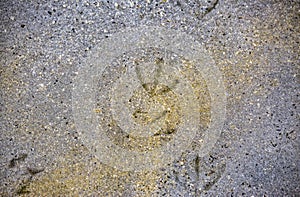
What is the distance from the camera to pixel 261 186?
146cm

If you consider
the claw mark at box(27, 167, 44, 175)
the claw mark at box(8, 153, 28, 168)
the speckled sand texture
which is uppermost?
the speckled sand texture

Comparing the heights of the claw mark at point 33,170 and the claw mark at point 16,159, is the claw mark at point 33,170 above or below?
below

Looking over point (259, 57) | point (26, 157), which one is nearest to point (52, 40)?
point (26, 157)

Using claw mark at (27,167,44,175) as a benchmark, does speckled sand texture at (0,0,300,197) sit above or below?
above

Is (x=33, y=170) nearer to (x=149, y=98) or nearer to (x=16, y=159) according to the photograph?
(x=16, y=159)

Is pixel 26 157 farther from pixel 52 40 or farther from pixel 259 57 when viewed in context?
pixel 259 57

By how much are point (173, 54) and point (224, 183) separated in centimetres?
65

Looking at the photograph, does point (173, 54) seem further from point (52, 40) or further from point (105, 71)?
point (52, 40)

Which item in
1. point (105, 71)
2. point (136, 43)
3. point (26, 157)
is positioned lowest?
point (26, 157)

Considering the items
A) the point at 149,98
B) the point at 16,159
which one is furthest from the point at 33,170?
the point at 149,98

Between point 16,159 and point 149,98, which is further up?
point 149,98

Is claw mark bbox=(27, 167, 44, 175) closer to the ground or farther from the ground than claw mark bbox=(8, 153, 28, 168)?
closer to the ground

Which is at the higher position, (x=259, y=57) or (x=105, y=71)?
(x=259, y=57)

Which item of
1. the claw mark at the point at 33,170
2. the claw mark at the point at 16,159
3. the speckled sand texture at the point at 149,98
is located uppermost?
the speckled sand texture at the point at 149,98
